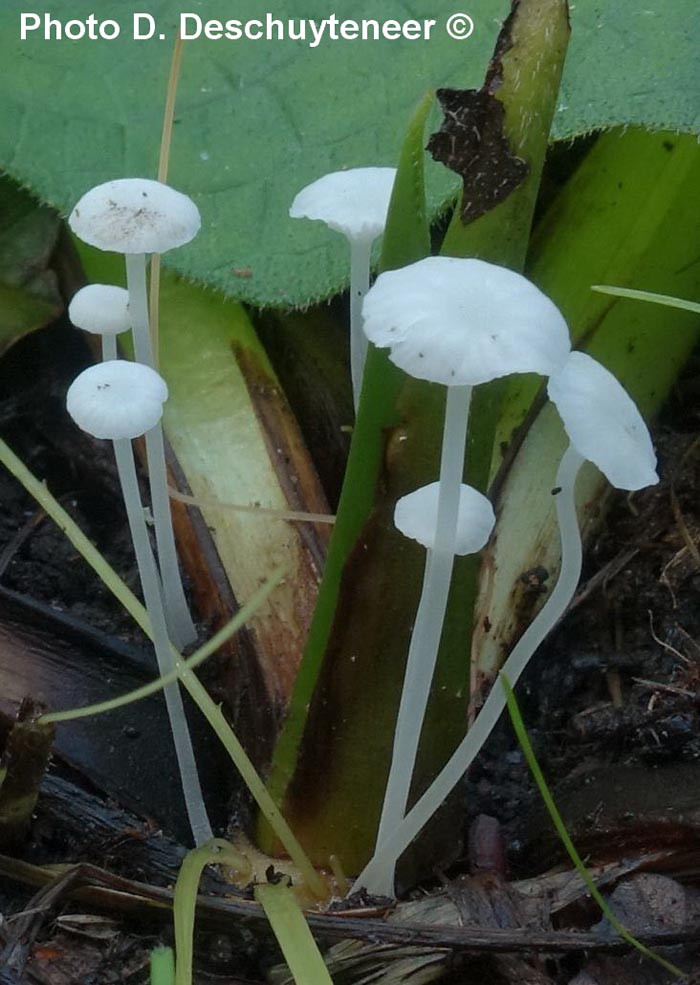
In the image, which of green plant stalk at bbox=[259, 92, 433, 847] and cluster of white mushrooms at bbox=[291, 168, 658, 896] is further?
green plant stalk at bbox=[259, 92, 433, 847]

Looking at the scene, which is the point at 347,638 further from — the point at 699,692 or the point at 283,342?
the point at 283,342

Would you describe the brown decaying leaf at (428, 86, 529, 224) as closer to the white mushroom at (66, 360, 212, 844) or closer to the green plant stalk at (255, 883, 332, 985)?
the white mushroom at (66, 360, 212, 844)

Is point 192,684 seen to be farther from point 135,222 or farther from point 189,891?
point 135,222

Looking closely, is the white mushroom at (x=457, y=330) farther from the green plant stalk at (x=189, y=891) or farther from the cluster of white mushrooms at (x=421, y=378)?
the green plant stalk at (x=189, y=891)

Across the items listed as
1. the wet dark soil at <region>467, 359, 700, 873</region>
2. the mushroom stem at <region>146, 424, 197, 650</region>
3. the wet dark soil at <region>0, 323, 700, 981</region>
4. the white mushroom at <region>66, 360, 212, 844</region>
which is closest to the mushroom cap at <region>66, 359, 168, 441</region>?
the white mushroom at <region>66, 360, 212, 844</region>

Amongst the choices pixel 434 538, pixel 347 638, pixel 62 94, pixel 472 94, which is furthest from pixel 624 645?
pixel 62 94

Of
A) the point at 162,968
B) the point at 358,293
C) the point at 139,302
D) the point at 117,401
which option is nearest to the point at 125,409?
the point at 117,401
